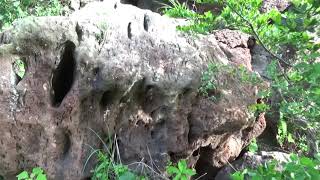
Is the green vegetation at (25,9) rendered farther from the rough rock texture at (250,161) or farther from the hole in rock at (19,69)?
the rough rock texture at (250,161)

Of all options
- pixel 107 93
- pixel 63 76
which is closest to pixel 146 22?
pixel 107 93

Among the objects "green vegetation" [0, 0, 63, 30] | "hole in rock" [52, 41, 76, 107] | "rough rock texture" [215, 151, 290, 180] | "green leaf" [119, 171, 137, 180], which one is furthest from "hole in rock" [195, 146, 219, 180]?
"green vegetation" [0, 0, 63, 30]

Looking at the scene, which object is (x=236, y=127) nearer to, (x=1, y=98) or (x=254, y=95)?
(x=254, y=95)

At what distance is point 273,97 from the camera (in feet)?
12.3

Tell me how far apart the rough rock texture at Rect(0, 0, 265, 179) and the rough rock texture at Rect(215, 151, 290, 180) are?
1.31ft

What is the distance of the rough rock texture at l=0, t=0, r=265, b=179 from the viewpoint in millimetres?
3170

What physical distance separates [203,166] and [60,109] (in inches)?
58.7

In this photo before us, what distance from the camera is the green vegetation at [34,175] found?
309cm

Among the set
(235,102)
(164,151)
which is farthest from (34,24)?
(235,102)

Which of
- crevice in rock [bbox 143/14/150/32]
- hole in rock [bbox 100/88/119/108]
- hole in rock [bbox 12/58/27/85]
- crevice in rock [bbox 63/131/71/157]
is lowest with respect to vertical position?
crevice in rock [bbox 63/131/71/157]

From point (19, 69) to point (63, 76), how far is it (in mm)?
360

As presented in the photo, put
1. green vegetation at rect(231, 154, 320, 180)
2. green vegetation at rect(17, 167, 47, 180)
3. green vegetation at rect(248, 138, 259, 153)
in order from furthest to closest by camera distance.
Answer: green vegetation at rect(248, 138, 259, 153) < green vegetation at rect(17, 167, 47, 180) < green vegetation at rect(231, 154, 320, 180)

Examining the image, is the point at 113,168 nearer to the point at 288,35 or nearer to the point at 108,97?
the point at 108,97

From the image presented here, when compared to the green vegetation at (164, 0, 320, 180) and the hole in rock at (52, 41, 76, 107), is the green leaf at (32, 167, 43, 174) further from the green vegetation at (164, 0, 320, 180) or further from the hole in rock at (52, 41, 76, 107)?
the green vegetation at (164, 0, 320, 180)
